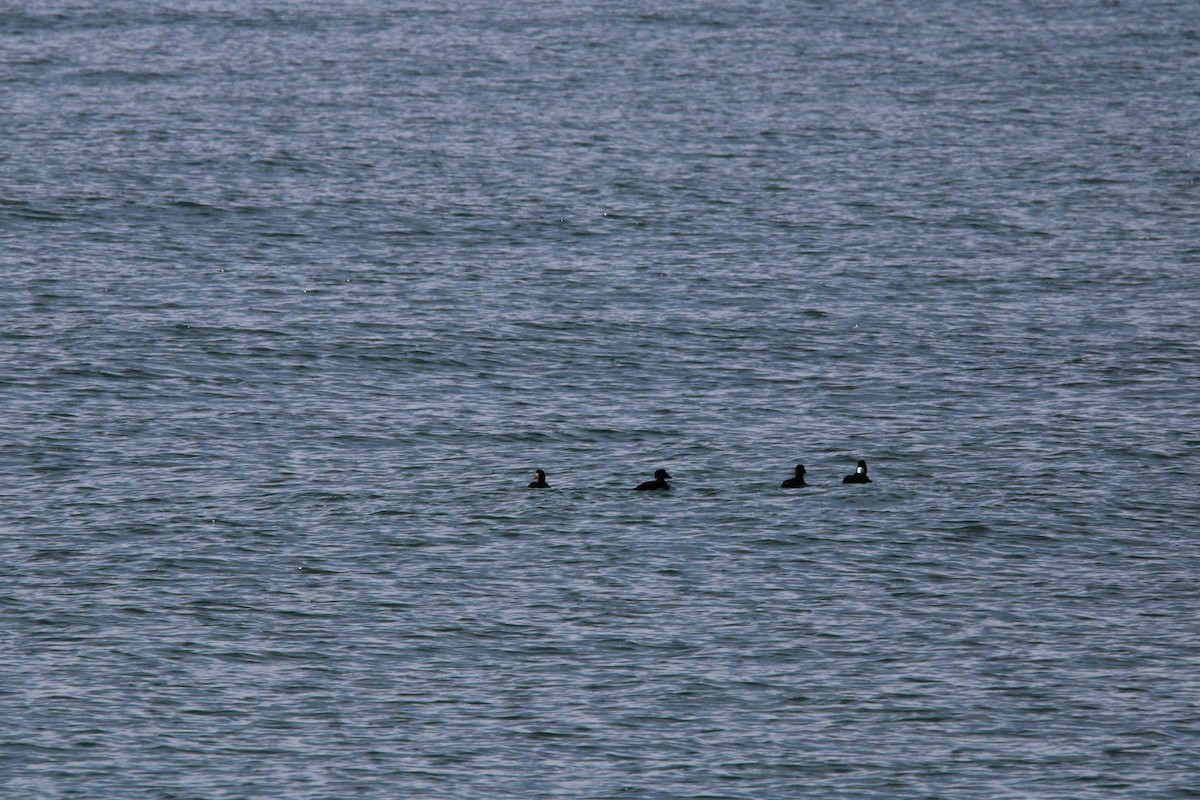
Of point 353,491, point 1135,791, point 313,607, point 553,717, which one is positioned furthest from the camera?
point 353,491

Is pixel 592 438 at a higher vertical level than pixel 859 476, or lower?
higher

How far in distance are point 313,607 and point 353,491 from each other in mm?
6824

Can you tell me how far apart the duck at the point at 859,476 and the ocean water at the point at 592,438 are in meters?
0.50

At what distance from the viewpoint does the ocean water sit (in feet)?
99.4

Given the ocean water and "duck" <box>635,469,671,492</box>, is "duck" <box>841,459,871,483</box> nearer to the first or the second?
the ocean water

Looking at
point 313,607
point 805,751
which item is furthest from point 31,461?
point 805,751

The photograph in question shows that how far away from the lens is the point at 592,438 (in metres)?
45.5

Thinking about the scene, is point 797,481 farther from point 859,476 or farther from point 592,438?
point 592,438

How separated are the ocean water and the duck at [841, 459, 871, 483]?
1.64 ft

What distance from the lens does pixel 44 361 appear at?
50.3 metres

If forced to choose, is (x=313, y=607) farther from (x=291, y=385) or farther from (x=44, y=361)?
(x=44, y=361)

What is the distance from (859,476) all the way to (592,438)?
730 cm

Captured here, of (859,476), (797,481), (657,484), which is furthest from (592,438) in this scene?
(859,476)

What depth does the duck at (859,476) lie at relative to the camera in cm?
4144
